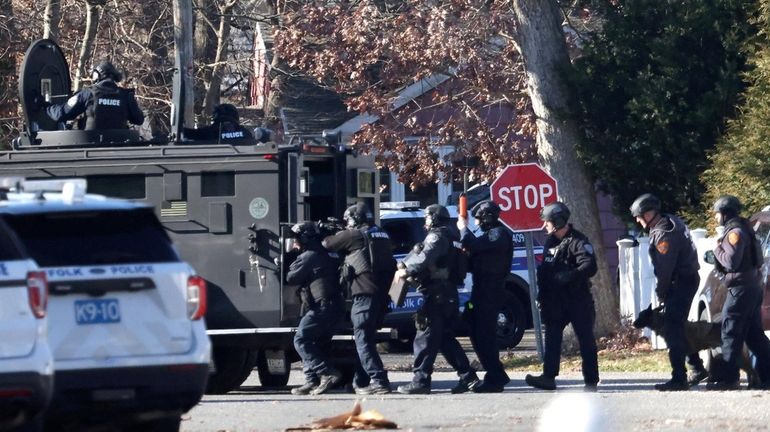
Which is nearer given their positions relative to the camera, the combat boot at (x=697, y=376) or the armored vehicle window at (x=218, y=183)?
the armored vehicle window at (x=218, y=183)

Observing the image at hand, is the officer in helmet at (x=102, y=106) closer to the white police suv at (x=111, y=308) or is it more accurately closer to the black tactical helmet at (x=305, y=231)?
the black tactical helmet at (x=305, y=231)

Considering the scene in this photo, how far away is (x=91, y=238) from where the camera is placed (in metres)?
8.91

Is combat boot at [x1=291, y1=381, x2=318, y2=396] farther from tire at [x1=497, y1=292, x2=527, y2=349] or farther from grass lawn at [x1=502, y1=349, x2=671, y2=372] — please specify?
tire at [x1=497, y1=292, x2=527, y2=349]

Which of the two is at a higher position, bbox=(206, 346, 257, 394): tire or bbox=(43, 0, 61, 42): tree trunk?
bbox=(43, 0, 61, 42): tree trunk

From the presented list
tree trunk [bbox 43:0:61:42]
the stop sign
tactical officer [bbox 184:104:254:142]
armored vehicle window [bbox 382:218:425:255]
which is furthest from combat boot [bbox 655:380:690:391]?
tree trunk [bbox 43:0:61:42]

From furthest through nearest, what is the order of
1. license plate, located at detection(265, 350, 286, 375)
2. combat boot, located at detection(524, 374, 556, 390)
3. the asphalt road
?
license plate, located at detection(265, 350, 286, 375), combat boot, located at detection(524, 374, 556, 390), the asphalt road

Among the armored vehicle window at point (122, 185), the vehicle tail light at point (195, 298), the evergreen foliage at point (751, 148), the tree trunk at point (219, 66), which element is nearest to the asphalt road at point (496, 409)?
the armored vehicle window at point (122, 185)

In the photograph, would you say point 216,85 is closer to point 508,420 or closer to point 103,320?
point 508,420

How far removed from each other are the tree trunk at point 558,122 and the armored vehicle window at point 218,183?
6.20 meters

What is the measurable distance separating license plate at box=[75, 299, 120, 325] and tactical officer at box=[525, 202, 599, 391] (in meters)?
5.70

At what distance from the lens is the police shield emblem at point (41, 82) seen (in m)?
15.2

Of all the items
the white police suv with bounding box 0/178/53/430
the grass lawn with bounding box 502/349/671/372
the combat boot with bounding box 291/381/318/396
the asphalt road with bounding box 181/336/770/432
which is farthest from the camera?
the grass lawn with bounding box 502/349/671/372

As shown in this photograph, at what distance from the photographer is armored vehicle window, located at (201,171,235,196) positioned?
13.6m

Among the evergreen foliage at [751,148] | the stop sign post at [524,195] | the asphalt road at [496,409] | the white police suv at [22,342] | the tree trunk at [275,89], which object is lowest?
the asphalt road at [496,409]
